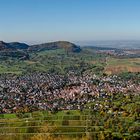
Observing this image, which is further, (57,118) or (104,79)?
(104,79)

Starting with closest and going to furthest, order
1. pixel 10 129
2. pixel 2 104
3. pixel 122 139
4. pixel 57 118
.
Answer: pixel 122 139 < pixel 10 129 < pixel 57 118 < pixel 2 104

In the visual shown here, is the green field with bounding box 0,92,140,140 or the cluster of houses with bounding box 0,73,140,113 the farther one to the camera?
the cluster of houses with bounding box 0,73,140,113

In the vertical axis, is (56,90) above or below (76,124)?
above

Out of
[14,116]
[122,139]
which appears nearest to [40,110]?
[14,116]

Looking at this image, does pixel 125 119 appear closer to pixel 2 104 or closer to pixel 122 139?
pixel 122 139

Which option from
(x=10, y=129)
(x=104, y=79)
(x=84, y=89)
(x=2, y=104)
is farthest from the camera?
(x=104, y=79)

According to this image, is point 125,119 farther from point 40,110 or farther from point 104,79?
point 104,79

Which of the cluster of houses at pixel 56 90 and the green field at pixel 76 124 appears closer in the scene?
the green field at pixel 76 124

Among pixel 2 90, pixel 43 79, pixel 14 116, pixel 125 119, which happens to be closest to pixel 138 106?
pixel 125 119

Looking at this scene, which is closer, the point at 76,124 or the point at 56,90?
the point at 76,124
